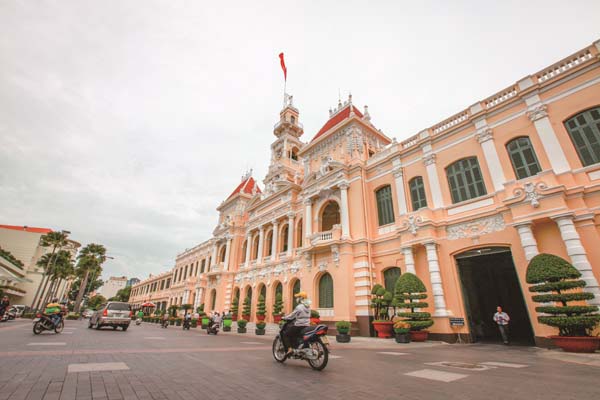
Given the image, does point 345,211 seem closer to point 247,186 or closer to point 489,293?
point 489,293

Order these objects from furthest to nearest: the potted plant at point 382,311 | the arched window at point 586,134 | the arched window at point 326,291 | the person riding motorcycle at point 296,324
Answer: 1. the arched window at point 326,291
2. the potted plant at point 382,311
3. the arched window at point 586,134
4. the person riding motorcycle at point 296,324

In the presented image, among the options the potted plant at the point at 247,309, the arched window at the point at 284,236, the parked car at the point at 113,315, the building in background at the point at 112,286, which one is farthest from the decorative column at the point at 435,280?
the building in background at the point at 112,286

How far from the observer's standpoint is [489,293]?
16688 mm

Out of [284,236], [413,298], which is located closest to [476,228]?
[413,298]

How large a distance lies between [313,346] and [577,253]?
420 inches

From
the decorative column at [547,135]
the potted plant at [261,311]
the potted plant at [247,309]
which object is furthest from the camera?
the potted plant at [247,309]

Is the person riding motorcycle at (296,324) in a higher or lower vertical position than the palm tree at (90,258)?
lower

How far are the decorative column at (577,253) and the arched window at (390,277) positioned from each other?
25.9ft

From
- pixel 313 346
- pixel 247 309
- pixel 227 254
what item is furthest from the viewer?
pixel 227 254

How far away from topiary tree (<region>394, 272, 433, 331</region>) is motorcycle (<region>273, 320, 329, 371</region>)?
27.4ft

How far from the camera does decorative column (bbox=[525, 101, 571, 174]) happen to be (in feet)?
37.6

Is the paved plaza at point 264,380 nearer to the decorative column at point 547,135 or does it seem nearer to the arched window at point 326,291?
the decorative column at point 547,135

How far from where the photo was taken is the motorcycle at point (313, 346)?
570cm

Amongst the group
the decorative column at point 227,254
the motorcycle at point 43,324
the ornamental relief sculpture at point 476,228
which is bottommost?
the motorcycle at point 43,324
